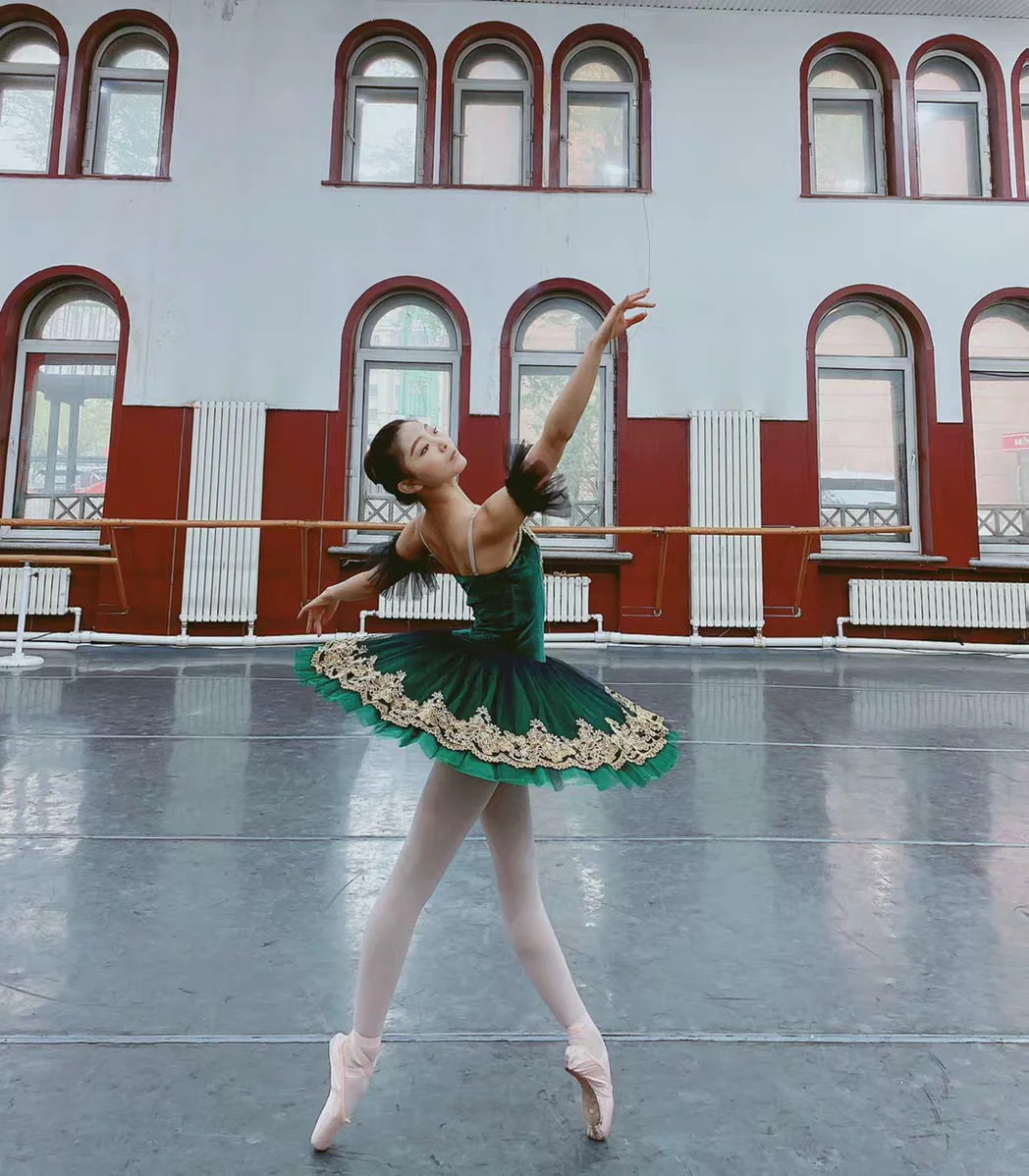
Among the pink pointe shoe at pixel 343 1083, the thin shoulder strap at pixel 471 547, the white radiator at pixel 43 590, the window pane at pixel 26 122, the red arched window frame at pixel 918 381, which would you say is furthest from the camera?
the window pane at pixel 26 122

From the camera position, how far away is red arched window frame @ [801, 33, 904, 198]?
7.73 meters

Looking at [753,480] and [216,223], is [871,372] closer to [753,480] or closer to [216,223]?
[753,480]

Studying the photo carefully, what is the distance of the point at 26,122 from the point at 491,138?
4697mm

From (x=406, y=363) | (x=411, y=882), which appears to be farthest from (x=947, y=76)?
(x=411, y=882)

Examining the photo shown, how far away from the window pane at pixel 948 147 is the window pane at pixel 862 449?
2114 millimetres

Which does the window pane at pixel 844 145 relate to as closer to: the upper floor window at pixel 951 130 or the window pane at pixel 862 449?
the upper floor window at pixel 951 130

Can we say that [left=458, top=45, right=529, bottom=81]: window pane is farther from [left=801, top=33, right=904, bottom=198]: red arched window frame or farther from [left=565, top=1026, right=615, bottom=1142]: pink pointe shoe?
[left=565, top=1026, right=615, bottom=1142]: pink pointe shoe

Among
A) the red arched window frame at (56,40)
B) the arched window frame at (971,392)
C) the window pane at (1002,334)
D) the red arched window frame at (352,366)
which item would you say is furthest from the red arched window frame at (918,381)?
the red arched window frame at (56,40)

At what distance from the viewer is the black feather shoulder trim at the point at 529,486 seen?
1117 millimetres

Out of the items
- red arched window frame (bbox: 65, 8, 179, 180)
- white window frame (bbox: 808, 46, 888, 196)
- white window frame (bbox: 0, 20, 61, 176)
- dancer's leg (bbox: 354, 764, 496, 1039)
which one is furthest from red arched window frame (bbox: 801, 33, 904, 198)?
dancer's leg (bbox: 354, 764, 496, 1039)

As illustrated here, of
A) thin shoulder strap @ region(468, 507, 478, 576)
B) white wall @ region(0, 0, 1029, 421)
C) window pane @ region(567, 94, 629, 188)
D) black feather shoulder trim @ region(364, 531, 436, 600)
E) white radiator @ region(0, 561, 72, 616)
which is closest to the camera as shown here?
thin shoulder strap @ region(468, 507, 478, 576)

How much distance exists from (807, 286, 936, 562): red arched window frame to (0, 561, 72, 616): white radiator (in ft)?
23.4

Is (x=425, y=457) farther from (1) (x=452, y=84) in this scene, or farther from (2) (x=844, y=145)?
(2) (x=844, y=145)

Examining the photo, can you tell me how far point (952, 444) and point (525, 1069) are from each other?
7855 mm
